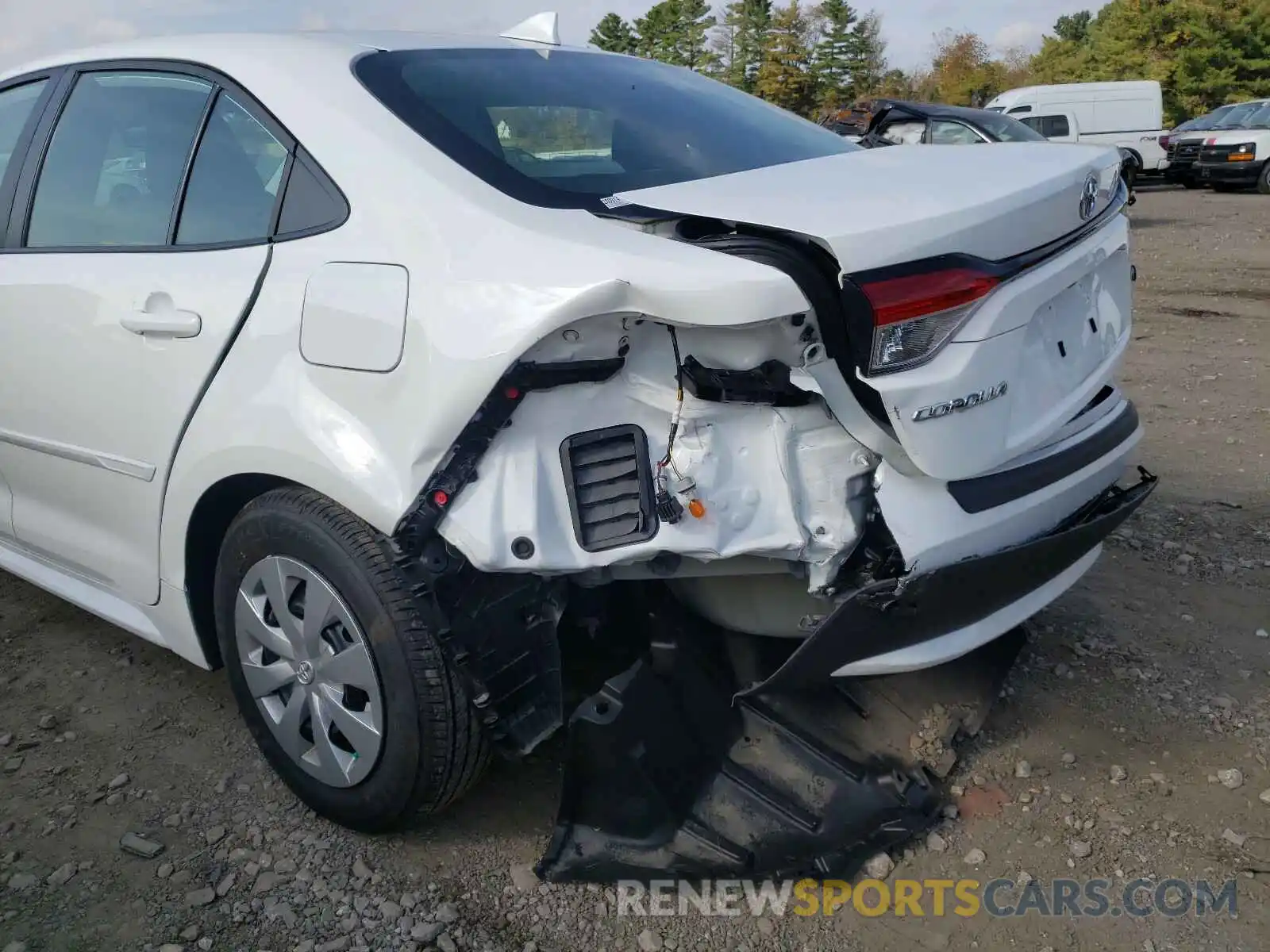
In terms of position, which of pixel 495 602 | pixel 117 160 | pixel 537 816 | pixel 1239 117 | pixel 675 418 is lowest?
pixel 537 816

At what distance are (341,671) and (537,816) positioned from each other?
2.05 ft

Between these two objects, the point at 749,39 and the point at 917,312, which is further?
the point at 749,39

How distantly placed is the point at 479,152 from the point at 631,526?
86 cm

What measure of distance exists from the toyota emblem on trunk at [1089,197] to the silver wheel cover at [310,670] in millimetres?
1812

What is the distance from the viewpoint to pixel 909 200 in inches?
77.3

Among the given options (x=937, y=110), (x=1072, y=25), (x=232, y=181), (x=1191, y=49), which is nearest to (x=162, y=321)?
(x=232, y=181)

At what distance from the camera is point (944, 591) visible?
6.59 feet

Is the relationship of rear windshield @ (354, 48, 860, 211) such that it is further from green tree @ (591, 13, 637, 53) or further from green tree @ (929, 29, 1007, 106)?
green tree @ (591, 13, 637, 53)

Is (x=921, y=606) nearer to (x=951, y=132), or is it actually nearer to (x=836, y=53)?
(x=951, y=132)

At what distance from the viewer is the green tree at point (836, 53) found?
157ft

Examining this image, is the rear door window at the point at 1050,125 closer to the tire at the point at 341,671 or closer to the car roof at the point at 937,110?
the car roof at the point at 937,110

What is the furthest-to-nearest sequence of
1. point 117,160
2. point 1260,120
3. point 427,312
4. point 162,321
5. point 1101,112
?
point 1101,112
point 1260,120
point 117,160
point 162,321
point 427,312

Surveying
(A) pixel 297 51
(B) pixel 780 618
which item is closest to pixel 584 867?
(B) pixel 780 618

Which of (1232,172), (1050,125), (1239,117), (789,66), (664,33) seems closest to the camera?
(1232,172)
